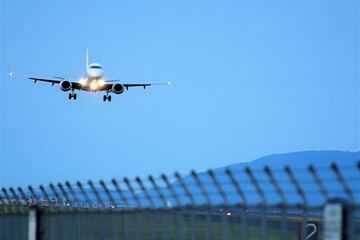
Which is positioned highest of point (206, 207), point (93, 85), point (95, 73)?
point (95, 73)

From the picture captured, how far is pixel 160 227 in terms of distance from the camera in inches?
419

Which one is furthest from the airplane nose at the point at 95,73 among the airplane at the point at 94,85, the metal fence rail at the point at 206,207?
the metal fence rail at the point at 206,207

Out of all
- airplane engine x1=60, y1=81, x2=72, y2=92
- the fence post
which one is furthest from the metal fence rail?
airplane engine x1=60, y1=81, x2=72, y2=92

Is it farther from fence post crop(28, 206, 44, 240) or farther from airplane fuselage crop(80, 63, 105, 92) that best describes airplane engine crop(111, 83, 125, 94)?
fence post crop(28, 206, 44, 240)

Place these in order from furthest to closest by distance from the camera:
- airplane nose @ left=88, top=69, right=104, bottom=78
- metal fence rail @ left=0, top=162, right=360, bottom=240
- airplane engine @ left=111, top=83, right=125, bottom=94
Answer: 1. airplane nose @ left=88, top=69, right=104, bottom=78
2. airplane engine @ left=111, top=83, right=125, bottom=94
3. metal fence rail @ left=0, top=162, right=360, bottom=240

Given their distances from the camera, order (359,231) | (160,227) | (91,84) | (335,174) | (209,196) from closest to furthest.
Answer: (335,174) < (209,196) < (160,227) < (359,231) < (91,84)

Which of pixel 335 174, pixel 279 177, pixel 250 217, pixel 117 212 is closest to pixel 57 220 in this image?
pixel 117 212

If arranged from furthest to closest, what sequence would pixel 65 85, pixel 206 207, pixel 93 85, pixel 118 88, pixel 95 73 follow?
pixel 93 85 → pixel 95 73 → pixel 118 88 → pixel 65 85 → pixel 206 207

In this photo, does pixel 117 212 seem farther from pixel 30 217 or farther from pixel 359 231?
pixel 359 231

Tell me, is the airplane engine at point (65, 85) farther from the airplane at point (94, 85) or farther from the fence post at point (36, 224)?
the fence post at point (36, 224)

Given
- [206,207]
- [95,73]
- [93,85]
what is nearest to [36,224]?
[206,207]

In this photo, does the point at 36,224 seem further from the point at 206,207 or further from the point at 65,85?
the point at 65,85

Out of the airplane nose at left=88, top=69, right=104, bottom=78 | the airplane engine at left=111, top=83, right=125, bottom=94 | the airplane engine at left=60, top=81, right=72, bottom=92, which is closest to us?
the airplane engine at left=60, top=81, right=72, bottom=92

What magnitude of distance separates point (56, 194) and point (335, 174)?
5.54 metres
